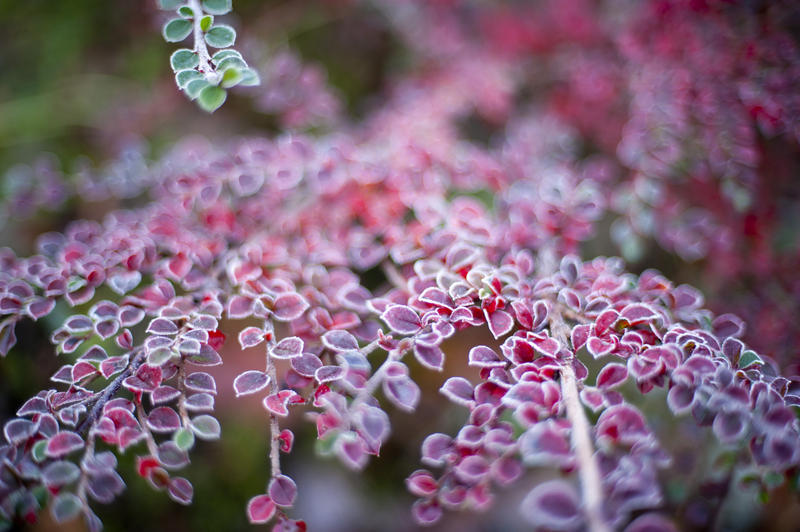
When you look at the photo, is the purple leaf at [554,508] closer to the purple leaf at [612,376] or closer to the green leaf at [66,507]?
the purple leaf at [612,376]

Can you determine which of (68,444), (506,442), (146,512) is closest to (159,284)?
(68,444)

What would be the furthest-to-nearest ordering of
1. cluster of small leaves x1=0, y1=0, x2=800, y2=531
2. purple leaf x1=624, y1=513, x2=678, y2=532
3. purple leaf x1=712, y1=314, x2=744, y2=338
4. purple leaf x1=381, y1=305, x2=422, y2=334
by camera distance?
purple leaf x1=712, y1=314, x2=744, y2=338, purple leaf x1=381, y1=305, x2=422, y2=334, cluster of small leaves x1=0, y1=0, x2=800, y2=531, purple leaf x1=624, y1=513, x2=678, y2=532

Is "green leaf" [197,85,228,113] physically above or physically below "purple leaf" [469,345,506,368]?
above

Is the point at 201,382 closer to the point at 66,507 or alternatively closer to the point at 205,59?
the point at 66,507

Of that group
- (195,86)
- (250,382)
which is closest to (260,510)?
(250,382)

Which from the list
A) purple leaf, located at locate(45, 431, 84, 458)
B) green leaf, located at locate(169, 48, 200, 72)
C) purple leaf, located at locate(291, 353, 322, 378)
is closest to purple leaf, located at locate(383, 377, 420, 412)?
purple leaf, located at locate(291, 353, 322, 378)

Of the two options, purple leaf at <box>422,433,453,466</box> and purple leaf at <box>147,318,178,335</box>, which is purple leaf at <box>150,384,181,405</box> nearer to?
purple leaf at <box>147,318,178,335</box>
